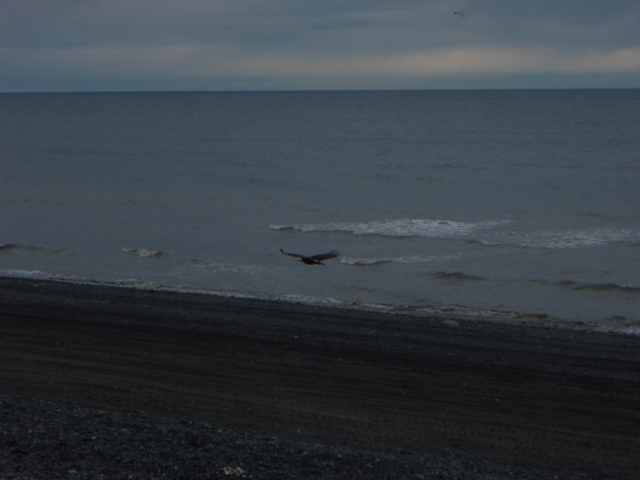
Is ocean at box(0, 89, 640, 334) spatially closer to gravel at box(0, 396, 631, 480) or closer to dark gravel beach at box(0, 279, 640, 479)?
dark gravel beach at box(0, 279, 640, 479)

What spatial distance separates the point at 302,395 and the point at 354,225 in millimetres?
16850

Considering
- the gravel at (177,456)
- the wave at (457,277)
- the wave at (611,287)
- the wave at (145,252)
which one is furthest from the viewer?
the wave at (145,252)

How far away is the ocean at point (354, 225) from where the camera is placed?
54.8ft

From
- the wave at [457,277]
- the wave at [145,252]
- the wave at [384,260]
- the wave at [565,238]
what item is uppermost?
the wave at [565,238]

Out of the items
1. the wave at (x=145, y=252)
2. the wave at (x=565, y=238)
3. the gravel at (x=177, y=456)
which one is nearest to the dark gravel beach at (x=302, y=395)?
the gravel at (x=177, y=456)

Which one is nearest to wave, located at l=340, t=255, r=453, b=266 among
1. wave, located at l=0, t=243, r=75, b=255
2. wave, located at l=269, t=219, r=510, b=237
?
wave, located at l=269, t=219, r=510, b=237

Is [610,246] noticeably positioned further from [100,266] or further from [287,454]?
[287,454]

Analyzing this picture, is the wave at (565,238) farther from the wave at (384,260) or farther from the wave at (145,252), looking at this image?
the wave at (145,252)

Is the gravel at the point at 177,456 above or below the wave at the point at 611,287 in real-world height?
above

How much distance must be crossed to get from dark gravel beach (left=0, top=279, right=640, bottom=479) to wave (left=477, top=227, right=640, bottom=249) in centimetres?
890

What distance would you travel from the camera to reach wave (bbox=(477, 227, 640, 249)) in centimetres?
2159

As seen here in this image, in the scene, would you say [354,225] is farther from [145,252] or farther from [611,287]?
[611,287]

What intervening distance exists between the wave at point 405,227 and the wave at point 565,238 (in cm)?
155

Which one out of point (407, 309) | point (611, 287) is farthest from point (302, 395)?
point (611, 287)
